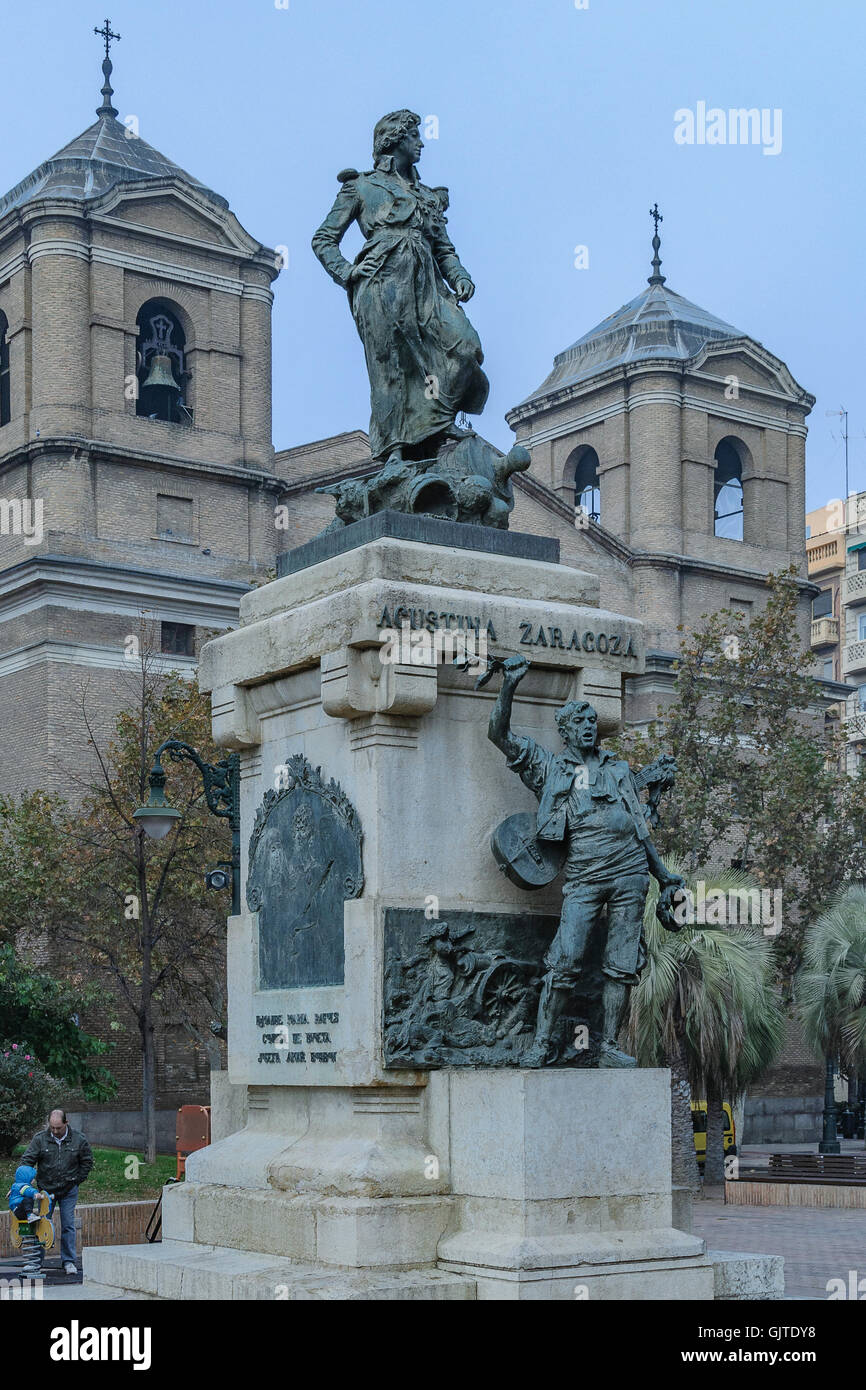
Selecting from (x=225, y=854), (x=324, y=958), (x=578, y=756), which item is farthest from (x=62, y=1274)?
(x=225, y=854)

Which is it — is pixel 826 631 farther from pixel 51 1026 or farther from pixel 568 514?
pixel 51 1026

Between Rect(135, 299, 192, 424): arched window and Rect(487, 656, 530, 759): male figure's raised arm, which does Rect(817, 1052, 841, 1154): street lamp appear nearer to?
Rect(135, 299, 192, 424): arched window

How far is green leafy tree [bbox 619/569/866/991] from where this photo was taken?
38.4m

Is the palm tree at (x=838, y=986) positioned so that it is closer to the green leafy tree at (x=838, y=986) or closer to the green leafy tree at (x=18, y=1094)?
the green leafy tree at (x=838, y=986)

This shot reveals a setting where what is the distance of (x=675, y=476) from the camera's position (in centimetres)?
5478

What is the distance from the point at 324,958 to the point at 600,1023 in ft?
4.89

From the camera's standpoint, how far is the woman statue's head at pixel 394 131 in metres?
11.8

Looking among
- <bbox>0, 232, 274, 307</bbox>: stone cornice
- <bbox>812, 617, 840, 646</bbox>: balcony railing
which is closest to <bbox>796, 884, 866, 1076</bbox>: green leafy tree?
<bbox>0, 232, 274, 307</bbox>: stone cornice

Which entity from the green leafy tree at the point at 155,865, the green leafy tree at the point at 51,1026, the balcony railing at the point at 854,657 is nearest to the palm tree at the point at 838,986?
the green leafy tree at the point at 155,865

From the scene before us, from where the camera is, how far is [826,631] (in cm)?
8775

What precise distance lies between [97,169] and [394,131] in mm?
36005

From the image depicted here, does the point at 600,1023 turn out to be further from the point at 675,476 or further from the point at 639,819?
the point at 675,476

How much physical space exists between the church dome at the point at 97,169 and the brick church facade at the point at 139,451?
0.07 m
